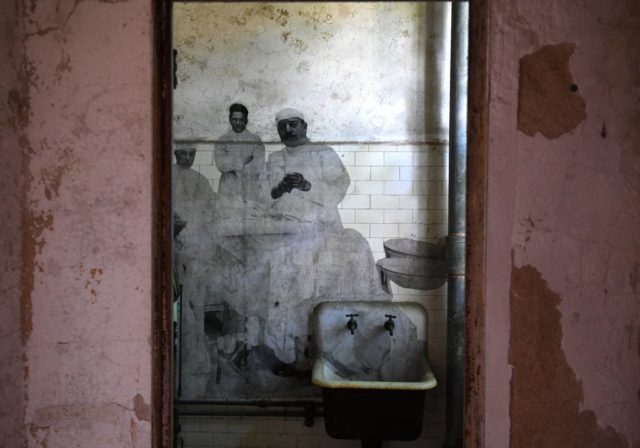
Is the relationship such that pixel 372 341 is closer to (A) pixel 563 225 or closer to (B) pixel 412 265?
(B) pixel 412 265

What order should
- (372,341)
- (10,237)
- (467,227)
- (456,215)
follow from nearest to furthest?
1. (10,237)
2. (467,227)
3. (456,215)
4. (372,341)

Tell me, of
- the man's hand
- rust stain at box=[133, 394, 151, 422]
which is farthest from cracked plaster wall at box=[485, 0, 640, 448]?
the man's hand

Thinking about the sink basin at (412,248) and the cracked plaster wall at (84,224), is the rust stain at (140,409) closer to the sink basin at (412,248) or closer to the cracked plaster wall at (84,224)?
the cracked plaster wall at (84,224)

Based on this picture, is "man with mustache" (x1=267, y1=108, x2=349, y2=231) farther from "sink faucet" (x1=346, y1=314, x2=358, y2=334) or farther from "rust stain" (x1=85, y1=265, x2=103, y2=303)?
"rust stain" (x1=85, y1=265, x2=103, y2=303)

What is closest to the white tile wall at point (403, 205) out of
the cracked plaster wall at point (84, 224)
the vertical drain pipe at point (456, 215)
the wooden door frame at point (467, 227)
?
the vertical drain pipe at point (456, 215)

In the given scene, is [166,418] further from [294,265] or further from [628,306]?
[294,265]

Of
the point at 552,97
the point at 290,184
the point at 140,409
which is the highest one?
the point at 552,97

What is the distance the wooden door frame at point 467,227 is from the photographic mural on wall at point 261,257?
66.9 inches

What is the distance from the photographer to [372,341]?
3.18 meters

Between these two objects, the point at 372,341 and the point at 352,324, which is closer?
the point at 352,324

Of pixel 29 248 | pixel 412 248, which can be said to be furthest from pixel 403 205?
pixel 29 248

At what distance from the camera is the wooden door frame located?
1.50 meters

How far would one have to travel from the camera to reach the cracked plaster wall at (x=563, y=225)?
149 centimetres

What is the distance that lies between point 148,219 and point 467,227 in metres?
0.98
